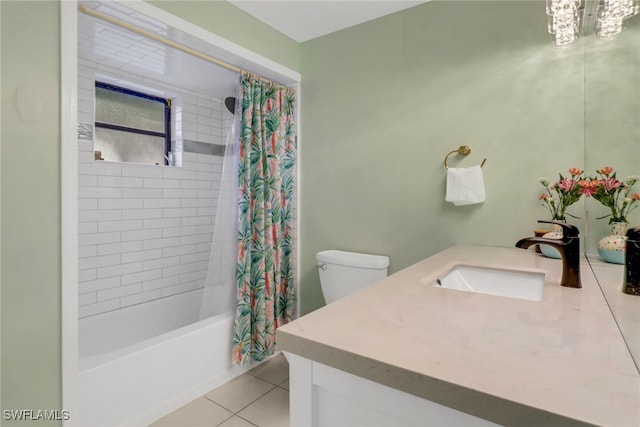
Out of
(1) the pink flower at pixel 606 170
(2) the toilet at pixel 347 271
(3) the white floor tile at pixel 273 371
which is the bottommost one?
(3) the white floor tile at pixel 273 371

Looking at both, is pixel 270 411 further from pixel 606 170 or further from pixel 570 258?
pixel 606 170

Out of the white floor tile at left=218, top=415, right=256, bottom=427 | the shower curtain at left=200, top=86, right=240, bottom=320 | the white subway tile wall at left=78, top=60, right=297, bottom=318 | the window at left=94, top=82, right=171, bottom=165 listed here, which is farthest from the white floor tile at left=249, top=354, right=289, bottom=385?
the window at left=94, top=82, right=171, bottom=165

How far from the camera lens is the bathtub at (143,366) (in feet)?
5.08

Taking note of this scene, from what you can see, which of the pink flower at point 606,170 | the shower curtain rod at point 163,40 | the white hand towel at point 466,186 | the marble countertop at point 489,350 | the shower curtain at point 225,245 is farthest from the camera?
the shower curtain at point 225,245

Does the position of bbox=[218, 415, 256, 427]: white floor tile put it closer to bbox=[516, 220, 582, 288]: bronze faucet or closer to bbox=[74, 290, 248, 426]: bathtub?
bbox=[74, 290, 248, 426]: bathtub

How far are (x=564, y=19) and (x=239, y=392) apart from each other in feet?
8.71

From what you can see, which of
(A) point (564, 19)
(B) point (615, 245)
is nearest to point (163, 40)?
(A) point (564, 19)

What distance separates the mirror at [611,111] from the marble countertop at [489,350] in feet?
1.47

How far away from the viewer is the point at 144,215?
271 cm

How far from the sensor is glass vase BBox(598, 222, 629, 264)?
134 centimetres

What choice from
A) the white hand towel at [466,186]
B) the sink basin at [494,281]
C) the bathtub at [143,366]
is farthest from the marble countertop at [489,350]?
the bathtub at [143,366]

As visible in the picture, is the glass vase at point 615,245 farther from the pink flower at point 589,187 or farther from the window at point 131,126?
the window at point 131,126

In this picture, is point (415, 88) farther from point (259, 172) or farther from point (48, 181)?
point (48, 181)

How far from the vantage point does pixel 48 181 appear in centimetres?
138
